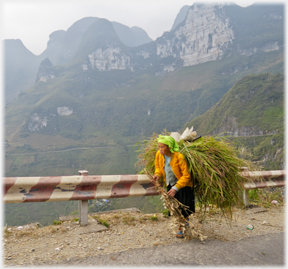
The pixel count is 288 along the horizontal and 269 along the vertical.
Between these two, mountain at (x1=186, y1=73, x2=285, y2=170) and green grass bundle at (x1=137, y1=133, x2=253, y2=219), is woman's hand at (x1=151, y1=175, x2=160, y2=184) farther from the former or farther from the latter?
mountain at (x1=186, y1=73, x2=285, y2=170)

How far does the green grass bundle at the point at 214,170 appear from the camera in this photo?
3.01m

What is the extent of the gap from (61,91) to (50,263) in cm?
20921

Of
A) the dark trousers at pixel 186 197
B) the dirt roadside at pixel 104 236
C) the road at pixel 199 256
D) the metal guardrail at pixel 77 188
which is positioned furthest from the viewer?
the dark trousers at pixel 186 197

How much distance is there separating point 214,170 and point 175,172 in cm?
48

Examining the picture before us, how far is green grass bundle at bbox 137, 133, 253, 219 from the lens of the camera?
3006mm

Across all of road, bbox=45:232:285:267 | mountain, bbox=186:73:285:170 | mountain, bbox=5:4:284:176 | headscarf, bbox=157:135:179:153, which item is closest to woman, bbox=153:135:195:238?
headscarf, bbox=157:135:179:153

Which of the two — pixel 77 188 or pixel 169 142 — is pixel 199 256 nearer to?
pixel 169 142

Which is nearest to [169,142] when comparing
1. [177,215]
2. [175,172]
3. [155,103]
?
[175,172]

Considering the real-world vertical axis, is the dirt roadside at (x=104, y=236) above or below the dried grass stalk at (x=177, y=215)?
below

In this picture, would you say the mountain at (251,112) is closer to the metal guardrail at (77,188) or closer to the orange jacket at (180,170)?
the metal guardrail at (77,188)

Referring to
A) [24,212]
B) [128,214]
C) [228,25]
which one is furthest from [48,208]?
[228,25]

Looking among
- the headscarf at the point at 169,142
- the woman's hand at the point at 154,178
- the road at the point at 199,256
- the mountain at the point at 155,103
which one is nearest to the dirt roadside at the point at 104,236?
the road at the point at 199,256

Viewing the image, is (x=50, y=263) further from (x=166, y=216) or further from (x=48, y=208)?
(x=48, y=208)

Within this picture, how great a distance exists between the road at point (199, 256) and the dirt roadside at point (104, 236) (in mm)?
75
